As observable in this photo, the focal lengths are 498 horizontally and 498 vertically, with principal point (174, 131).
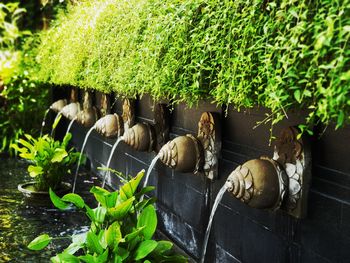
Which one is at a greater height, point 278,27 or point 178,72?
point 278,27

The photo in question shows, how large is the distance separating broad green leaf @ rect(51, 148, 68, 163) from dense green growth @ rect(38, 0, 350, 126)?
130cm

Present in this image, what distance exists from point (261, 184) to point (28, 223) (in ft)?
9.81

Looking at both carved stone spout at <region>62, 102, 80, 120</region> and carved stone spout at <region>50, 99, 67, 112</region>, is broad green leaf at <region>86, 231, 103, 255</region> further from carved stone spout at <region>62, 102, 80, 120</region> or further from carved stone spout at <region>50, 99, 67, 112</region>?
carved stone spout at <region>50, 99, 67, 112</region>

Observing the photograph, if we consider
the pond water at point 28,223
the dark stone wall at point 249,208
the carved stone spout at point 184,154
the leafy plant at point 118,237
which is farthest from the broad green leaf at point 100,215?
the pond water at point 28,223

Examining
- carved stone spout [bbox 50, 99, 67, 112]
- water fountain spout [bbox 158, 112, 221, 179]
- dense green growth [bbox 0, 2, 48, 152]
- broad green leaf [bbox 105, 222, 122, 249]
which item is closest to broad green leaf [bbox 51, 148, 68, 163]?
carved stone spout [bbox 50, 99, 67, 112]

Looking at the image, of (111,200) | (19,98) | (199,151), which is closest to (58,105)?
(19,98)

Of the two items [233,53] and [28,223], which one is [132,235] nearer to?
[233,53]

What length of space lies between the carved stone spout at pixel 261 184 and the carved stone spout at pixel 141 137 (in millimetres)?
1994

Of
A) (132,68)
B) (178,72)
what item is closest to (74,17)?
(132,68)

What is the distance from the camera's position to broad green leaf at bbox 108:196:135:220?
9.80 feet

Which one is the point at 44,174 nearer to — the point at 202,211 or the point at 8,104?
the point at 202,211

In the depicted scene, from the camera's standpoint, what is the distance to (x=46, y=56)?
730 cm

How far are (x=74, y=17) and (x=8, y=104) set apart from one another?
380 cm

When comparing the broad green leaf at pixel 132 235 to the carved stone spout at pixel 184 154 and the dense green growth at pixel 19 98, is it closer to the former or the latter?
the carved stone spout at pixel 184 154
